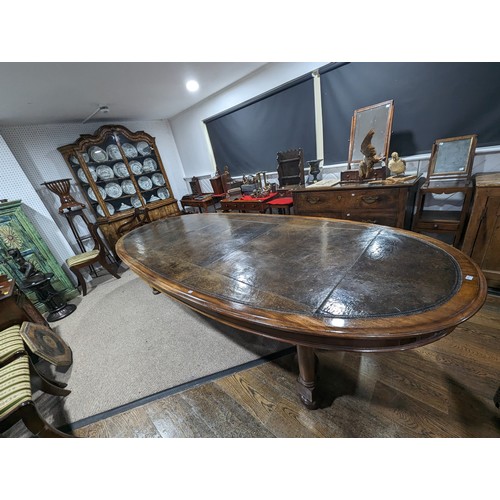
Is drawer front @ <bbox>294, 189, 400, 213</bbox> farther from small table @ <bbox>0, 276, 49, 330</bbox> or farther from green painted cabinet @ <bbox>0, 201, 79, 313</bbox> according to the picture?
green painted cabinet @ <bbox>0, 201, 79, 313</bbox>

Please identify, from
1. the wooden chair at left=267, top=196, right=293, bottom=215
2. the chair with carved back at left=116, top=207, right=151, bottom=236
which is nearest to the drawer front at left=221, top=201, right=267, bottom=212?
the wooden chair at left=267, top=196, right=293, bottom=215

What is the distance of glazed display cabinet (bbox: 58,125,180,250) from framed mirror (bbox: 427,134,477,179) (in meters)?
4.12

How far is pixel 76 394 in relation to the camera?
1.50 meters

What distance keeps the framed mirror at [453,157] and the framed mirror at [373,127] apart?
0.40 meters

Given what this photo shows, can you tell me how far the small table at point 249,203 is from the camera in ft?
Result: 9.14

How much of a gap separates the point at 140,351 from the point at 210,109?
149 inches

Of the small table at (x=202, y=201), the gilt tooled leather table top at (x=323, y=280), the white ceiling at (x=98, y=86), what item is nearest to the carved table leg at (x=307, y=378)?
the gilt tooled leather table top at (x=323, y=280)

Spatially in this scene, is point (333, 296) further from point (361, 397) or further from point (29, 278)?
point (29, 278)

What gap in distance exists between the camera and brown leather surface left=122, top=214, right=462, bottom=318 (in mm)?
731

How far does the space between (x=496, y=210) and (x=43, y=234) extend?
Result: 501 cm

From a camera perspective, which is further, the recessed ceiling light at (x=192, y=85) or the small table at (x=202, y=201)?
the small table at (x=202, y=201)

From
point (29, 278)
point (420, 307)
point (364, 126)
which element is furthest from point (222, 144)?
point (420, 307)

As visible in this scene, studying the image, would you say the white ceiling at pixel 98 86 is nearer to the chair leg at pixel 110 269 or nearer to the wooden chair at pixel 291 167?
the wooden chair at pixel 291 167
